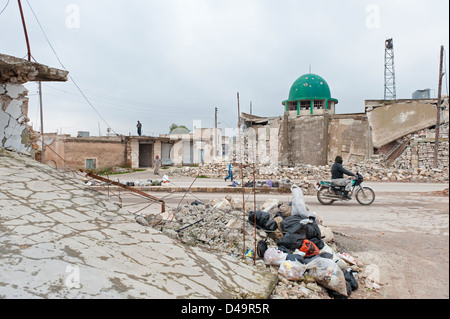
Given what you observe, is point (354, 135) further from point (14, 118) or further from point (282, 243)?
point (14, 118)

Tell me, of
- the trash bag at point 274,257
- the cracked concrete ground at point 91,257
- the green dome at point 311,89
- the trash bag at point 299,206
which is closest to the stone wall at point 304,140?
the green dome at point 311,89

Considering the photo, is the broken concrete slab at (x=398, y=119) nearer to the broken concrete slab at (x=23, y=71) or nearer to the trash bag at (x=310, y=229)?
the trash bag at (x=310, y=229)

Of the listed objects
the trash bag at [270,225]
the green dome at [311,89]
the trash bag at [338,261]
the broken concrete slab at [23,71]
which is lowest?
the trash bag at [338,261]

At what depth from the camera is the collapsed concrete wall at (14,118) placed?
5355 mm

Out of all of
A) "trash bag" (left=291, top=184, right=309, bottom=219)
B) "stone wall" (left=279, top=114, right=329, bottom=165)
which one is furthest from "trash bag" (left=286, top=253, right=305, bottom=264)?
"stone wall" (left=279, top=114, right=329, bottom=165)

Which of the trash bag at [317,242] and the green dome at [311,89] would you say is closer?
the trash bag at [317,242]

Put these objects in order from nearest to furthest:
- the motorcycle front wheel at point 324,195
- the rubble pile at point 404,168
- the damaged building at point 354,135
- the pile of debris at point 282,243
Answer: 1. the pile of debris at point 282,243
2. the motorcycle front wheel at point 324,195
3. the rubble pile at point 404,168
4. the damaged building at point 354,135

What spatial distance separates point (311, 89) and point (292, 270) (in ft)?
82.7

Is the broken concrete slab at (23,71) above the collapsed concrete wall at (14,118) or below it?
above

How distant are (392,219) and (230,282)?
5545mm

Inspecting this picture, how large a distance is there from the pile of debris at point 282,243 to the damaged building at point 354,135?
1436 centimetres

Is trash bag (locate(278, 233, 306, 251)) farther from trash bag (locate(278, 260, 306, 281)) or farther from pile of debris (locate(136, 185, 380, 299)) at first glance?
trash bag (locate(278, 260, 306, 281))

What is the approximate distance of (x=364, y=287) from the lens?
3727mm
